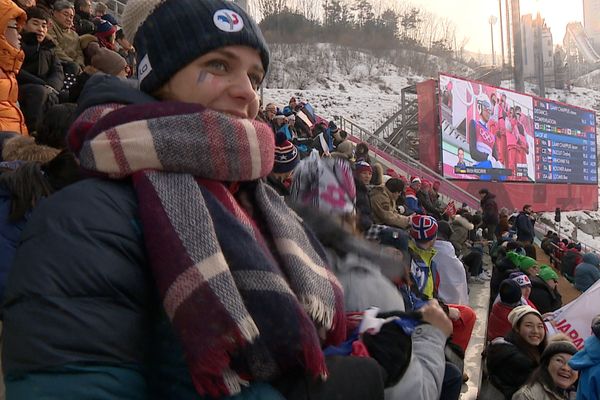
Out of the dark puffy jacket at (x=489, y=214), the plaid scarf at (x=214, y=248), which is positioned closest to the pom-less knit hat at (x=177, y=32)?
the plaid scarf at (x=214, y=248)

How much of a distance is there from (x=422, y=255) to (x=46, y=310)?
3976 millimetres

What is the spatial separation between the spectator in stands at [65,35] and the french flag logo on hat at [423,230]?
154 inches

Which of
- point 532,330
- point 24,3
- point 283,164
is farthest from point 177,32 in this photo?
point 24,3

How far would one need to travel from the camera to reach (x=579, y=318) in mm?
4973

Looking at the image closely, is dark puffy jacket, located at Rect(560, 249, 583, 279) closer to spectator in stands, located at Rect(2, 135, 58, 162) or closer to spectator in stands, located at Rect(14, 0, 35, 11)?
spectator in stands, located at Rect(14, 0, 35, 11)

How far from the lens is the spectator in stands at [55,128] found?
2484 millimetres

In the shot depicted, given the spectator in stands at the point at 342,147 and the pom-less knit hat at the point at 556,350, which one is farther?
the spectator in stands at the point at 342,147

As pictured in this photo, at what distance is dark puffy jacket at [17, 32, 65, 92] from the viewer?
4.66m

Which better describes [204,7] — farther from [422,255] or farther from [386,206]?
[386,206]

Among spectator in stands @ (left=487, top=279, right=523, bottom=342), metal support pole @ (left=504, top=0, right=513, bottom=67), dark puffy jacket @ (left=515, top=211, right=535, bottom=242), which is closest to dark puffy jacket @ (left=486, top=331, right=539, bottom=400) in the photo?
spectator in stands @ (left=487, top=279, right=523, bottom=342)

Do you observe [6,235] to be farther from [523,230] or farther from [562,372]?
[523,230]

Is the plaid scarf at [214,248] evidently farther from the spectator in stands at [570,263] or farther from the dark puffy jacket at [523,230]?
the dark puffy jacket at [523,230]

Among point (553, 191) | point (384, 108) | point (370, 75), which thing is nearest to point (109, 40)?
point (553, 191)

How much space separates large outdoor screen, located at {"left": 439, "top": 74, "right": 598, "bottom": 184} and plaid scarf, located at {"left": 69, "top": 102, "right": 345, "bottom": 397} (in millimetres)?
17823
